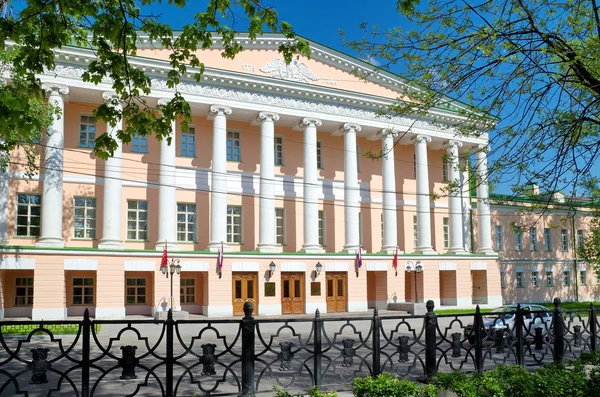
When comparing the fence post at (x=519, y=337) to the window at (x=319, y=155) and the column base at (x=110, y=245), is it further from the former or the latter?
the window at (x=319, y=155)

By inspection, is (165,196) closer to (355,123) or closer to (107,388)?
(355,123)

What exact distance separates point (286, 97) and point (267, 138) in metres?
2.98

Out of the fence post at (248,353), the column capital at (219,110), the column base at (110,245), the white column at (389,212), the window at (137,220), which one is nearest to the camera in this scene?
the fence post at (248,353)

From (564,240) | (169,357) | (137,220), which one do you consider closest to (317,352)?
(169,357)

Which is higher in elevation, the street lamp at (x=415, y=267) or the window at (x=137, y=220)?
the window at (x=137, y=220)

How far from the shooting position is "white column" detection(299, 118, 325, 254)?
32938 millimetres

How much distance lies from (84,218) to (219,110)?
933 centimetres

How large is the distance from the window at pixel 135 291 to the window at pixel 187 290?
200 centimetres

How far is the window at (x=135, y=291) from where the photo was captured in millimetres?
29797

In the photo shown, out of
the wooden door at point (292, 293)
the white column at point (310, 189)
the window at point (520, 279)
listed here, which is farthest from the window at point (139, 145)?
the window at point (520, 279)

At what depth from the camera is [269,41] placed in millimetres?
33156

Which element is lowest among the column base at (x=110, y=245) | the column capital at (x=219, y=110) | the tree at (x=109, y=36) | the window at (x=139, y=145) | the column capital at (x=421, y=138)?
the column base at (x=110, y=245)

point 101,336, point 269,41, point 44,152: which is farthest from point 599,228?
point 44,152

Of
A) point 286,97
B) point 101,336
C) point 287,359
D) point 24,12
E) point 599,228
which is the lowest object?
point 101,336
